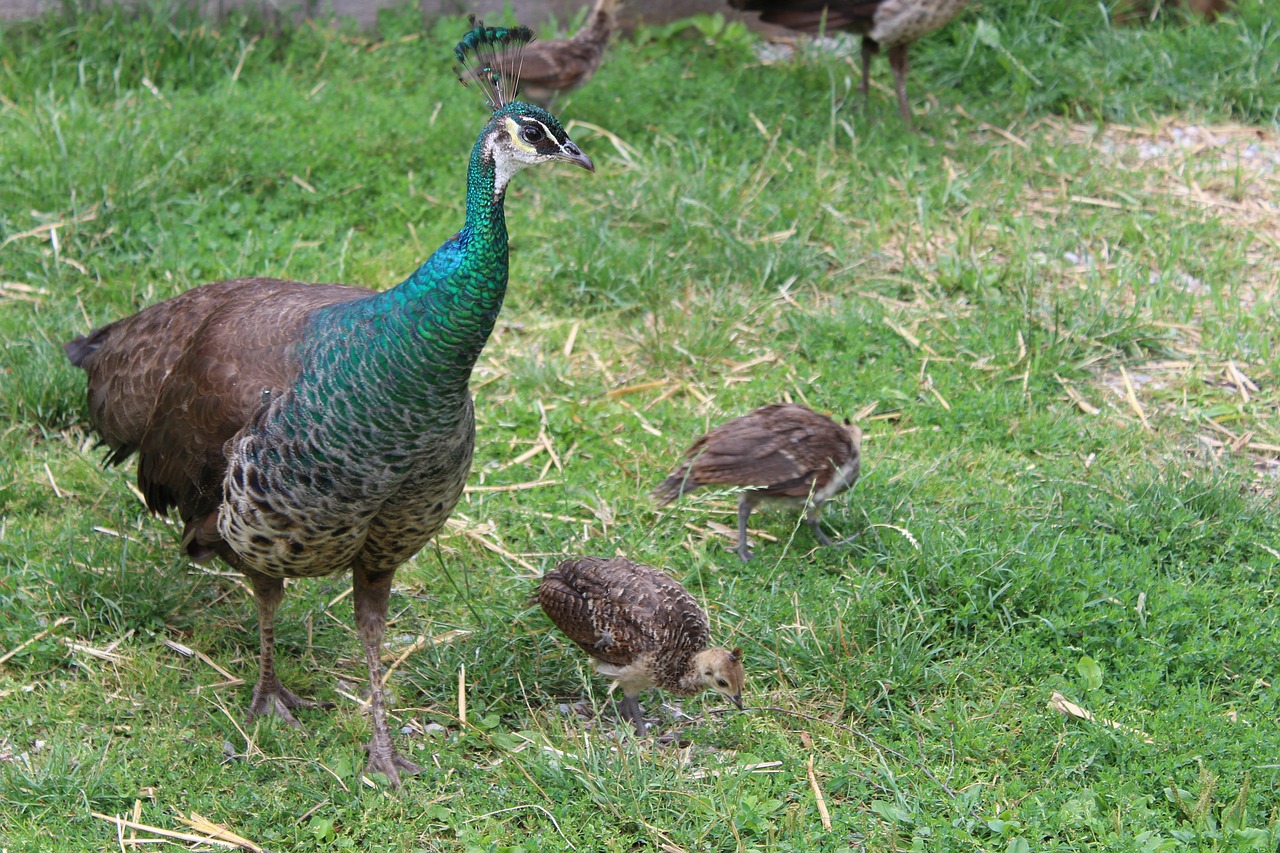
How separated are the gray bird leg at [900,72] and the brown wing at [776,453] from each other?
3.11m

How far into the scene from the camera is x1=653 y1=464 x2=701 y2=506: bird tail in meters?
4.46

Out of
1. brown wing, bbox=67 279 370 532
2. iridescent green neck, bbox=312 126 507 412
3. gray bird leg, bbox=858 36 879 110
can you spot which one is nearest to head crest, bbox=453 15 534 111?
iridescent green neck, bbox=312 126 507 412

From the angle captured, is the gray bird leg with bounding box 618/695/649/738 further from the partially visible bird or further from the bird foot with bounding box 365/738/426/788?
the partially visible bird

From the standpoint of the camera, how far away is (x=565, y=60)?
666cm

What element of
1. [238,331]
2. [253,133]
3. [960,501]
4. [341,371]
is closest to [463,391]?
[341,371]

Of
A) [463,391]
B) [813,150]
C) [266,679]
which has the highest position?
[463,391]

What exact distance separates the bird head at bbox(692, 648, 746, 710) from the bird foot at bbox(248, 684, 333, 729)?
123cm

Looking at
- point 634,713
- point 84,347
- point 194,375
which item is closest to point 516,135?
point 194,375

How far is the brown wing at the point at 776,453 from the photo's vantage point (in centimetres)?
428

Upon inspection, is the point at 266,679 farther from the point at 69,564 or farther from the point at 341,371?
the point at 341,371

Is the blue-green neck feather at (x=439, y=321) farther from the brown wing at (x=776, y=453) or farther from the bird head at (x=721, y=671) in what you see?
the brown wing at (x=776, y=453)

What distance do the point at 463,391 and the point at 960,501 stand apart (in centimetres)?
207

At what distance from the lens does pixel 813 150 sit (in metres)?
6.77

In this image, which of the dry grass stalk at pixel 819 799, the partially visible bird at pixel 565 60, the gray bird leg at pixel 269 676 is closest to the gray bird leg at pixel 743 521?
the dry grass stalk at pixel 819 799
